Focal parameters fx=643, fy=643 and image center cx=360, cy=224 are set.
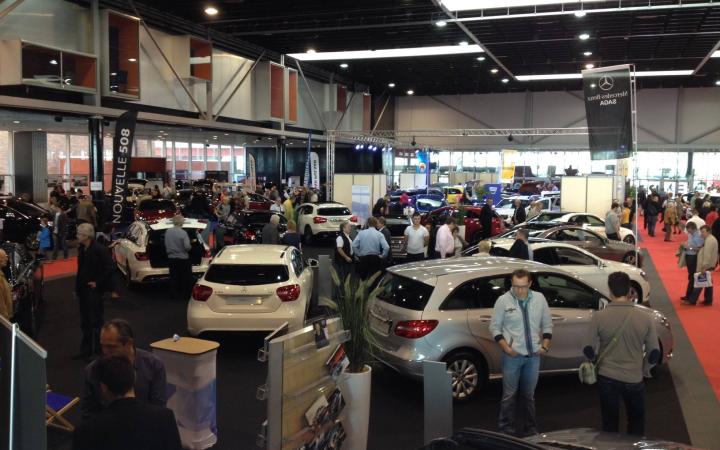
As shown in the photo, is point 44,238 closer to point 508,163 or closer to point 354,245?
point 354,245

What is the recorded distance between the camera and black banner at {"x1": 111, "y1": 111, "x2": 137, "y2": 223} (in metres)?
17.0

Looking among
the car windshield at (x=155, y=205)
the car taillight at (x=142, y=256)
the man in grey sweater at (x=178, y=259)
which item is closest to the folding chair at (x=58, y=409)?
the man in grey sweater at (x=178, y=259)

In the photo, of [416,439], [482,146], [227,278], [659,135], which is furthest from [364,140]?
[416,439]

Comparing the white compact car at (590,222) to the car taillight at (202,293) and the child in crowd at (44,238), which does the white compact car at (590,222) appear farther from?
the child in crowd at (44,238)

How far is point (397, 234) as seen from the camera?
56.2 feet

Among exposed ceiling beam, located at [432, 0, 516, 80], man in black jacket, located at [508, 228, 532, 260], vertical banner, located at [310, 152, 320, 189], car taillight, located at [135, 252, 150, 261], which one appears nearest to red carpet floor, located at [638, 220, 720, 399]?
man in black jacket, located at [508, 228, 532, 260]

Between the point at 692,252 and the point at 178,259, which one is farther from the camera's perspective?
the point at 692,252

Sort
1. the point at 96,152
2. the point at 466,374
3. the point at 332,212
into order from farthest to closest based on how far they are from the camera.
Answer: the point at 332,212, the point at 96,152, the point at 466,374

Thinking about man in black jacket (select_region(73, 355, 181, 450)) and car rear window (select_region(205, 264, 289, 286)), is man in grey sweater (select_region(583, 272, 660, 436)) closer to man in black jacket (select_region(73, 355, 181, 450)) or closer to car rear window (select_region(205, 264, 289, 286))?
man in black jacket (select_region(73, 355, 181, 450))

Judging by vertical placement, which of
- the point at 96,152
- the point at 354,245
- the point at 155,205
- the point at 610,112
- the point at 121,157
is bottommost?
the point at 354,245

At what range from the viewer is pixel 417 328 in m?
6.52

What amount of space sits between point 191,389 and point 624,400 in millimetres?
3482

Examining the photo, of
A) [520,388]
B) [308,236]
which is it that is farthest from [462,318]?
[308,236]

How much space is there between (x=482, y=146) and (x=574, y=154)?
6369 mm
